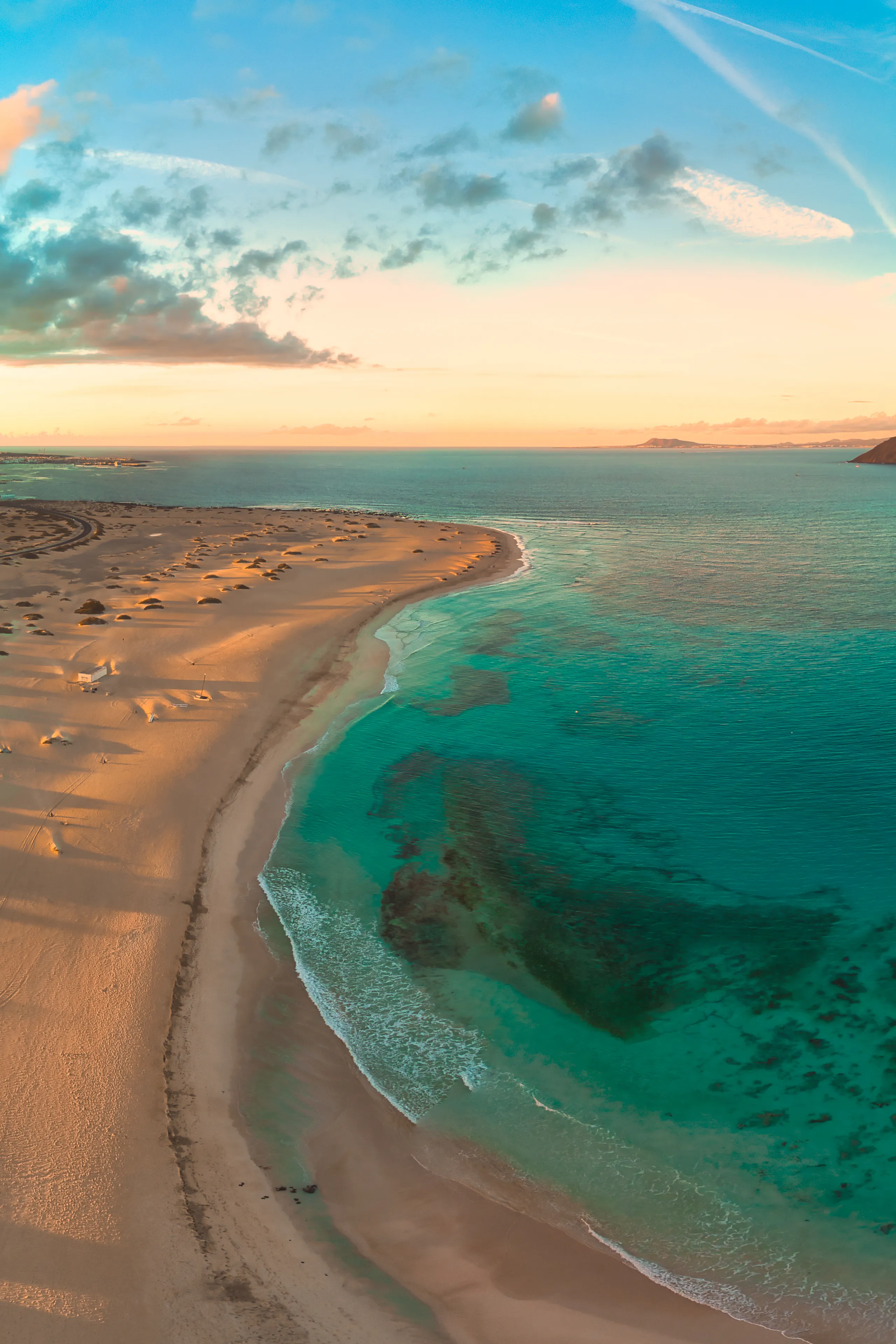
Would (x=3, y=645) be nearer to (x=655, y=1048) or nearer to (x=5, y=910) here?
(x=5, y=910)

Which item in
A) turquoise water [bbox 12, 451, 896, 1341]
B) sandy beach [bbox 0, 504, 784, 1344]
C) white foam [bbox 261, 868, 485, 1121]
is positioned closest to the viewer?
sandy beach [bbox 0, 504, 784, 1344]

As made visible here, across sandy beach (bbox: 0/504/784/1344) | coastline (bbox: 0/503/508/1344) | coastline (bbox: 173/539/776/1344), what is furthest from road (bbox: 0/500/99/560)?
coastline (bbox: 173/539/776/1344)

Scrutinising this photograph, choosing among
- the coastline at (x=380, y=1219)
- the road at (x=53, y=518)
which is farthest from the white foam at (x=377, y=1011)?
the road at (x=53, y=518)

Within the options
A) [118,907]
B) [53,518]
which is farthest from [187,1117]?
[53,518]

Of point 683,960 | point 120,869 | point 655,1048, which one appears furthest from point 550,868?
point 120,869

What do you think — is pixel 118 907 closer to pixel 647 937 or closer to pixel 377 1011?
pixel 377 1011

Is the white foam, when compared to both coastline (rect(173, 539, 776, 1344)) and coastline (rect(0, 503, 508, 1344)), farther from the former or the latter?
coastline (rect(0, 503, 508, 1344))
